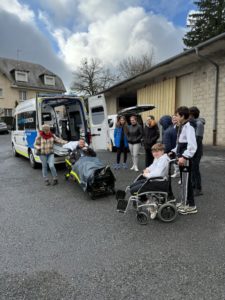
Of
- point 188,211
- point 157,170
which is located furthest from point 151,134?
point 188,211

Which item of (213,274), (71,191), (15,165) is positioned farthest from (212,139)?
(213,274)

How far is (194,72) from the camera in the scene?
11.6m

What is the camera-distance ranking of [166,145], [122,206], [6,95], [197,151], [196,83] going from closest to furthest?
[122,206]
[197,151]
[166,145]
[196,83]
[6,95]

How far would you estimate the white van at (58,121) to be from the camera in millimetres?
7402

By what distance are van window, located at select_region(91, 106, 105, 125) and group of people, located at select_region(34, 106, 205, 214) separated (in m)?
0.90

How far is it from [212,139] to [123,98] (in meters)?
10.4

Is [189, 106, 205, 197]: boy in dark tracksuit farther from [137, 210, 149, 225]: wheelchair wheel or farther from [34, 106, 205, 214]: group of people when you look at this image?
[137, 210, 149, 225]: wheelchair wheel

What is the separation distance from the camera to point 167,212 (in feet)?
12.1

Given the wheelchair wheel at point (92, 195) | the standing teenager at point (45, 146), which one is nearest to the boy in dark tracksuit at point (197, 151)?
the wheelchair wheel at point (92, 195)

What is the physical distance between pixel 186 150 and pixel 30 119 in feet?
18.5

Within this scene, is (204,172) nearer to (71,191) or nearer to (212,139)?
(71,191)

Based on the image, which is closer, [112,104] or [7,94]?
[112,104]

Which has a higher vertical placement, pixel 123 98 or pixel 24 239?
pixel 123 98

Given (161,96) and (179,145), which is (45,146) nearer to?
(179,145)
